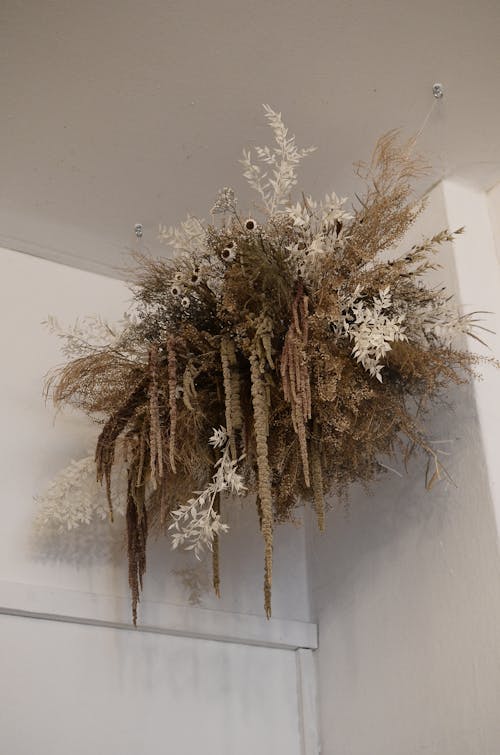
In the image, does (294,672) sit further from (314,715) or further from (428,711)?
(428,711)

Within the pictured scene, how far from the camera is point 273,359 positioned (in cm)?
148

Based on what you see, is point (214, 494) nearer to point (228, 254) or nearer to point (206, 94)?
point (228, 254)

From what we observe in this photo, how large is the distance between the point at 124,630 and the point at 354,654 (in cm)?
52

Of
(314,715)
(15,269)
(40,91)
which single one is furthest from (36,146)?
(314,715)

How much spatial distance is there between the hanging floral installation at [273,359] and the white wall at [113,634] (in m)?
0.21

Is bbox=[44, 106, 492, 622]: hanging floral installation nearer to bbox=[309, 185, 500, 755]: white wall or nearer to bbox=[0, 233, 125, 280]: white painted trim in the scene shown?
bbox=[309, 185, 500, 755]: white wall

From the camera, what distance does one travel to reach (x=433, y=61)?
1.74m

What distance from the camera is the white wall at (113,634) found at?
1.67m

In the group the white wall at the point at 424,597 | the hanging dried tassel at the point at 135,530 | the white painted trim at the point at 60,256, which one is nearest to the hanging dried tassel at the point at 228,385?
the hanging dried tassel at the point at 135,530

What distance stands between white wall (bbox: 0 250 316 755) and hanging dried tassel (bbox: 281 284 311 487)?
680mm

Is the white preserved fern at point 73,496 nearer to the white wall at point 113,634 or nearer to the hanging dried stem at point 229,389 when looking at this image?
the white wall at point 113,634

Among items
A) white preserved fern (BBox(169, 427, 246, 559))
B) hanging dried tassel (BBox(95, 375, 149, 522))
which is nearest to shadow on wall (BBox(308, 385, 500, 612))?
white preserved fern (BBox(169, 427, 246, 559))

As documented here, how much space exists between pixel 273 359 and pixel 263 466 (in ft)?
0.81

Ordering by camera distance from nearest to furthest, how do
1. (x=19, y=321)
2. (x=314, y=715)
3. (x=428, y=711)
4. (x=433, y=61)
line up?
(x=428, y=711)
(x=433, y=61)
(x=314, y=715)
(x=19, y=321)
